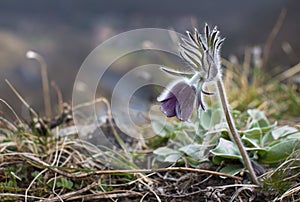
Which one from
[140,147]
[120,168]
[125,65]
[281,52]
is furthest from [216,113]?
[281,52]

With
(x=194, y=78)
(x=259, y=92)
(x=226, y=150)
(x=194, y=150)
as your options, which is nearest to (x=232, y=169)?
(x=226, y=150)

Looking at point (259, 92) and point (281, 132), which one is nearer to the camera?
point (281, 132)

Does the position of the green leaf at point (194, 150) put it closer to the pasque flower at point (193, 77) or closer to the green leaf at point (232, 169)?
the green leaf at point (232, 169)

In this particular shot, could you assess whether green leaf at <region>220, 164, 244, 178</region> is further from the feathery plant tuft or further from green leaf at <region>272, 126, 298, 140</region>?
the feathery plant tuft

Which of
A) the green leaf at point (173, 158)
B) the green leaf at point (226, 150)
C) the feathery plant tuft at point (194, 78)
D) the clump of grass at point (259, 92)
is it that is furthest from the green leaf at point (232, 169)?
the clump of grass at point (259, 92)

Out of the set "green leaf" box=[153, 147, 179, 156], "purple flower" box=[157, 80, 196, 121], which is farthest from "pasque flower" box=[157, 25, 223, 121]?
"green leaf" box=[153, 147, 179, 156]

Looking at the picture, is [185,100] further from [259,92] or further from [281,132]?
[259,92]
